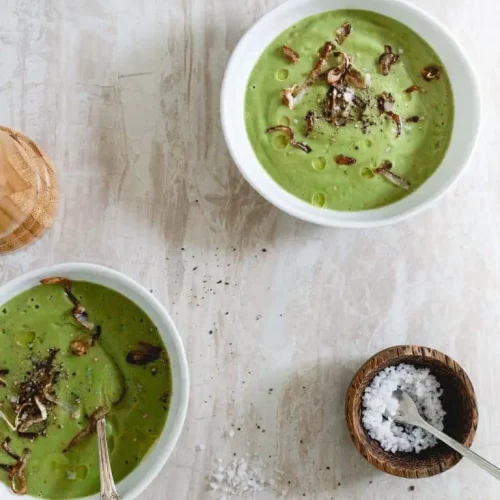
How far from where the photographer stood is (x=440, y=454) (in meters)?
1.96

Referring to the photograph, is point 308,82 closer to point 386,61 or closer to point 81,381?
point 386,61

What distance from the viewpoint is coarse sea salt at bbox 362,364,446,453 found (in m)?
1.99

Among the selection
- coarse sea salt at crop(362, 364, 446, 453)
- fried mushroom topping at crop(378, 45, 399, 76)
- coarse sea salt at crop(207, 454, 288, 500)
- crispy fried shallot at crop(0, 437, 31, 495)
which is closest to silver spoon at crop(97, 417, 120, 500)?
crispy fried shallot at crop(0, 437, 31, 495)

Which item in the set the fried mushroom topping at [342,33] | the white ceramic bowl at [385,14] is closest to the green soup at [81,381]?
the white ceramic bowl at [385,14]

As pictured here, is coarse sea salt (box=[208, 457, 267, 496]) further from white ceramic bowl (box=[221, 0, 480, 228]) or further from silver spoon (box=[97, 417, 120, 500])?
white ceramic bowl (box=[221, 0, 480, 228])

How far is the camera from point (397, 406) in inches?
78.7

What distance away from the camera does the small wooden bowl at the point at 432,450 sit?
192cm

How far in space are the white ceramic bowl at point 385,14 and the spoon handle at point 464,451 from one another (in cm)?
57

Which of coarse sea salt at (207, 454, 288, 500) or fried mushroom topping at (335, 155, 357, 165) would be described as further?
coarse sea salt at (207, 454, 288, 500)

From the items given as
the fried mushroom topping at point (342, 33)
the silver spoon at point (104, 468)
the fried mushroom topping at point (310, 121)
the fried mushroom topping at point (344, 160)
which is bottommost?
the silver spoon at point (104, 468)

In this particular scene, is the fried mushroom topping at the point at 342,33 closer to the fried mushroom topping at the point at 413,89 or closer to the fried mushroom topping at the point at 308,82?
the fried mushroom topping at the point at 308,82

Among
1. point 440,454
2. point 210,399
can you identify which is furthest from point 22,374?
point 440,454

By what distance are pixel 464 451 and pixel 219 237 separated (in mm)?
885

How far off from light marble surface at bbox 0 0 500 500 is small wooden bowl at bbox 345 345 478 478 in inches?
5.4
